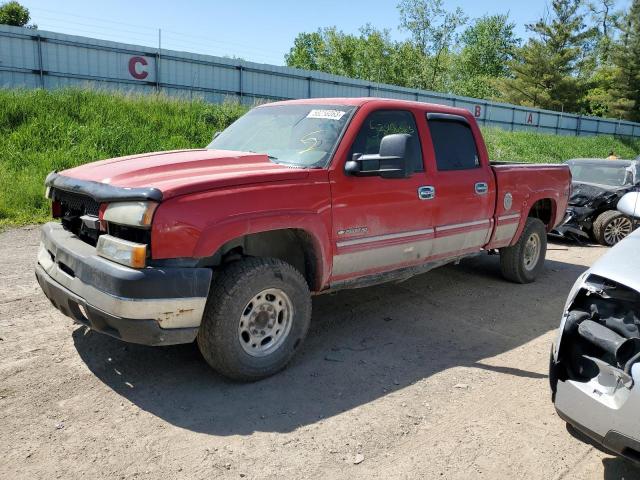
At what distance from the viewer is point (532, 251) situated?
694cm

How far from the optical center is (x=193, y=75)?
18.3 metres

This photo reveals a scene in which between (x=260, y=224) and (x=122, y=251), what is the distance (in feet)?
2.87

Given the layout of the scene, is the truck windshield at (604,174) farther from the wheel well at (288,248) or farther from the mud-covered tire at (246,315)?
the mud-covered tire at (246,315)

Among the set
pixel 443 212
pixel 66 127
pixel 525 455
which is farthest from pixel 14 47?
pixel 525 455

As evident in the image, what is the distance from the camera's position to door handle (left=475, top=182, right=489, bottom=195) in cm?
545

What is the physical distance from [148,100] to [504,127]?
23.7 meters

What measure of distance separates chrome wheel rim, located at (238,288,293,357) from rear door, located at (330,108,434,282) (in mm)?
564

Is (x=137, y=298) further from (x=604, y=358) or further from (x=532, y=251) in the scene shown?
(x=532, y=251)

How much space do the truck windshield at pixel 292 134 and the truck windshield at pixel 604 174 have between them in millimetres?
7546

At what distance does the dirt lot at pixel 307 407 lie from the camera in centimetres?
295

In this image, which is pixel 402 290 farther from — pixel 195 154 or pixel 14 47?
pixel 14 47

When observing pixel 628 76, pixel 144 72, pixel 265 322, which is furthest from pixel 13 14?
pixel 628 76

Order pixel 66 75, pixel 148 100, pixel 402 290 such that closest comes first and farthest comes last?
pixel 402 290, pixel 148 100, pixel 66 75

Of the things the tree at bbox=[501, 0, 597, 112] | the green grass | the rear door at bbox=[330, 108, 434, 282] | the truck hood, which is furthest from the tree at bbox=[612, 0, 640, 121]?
the truck hood
